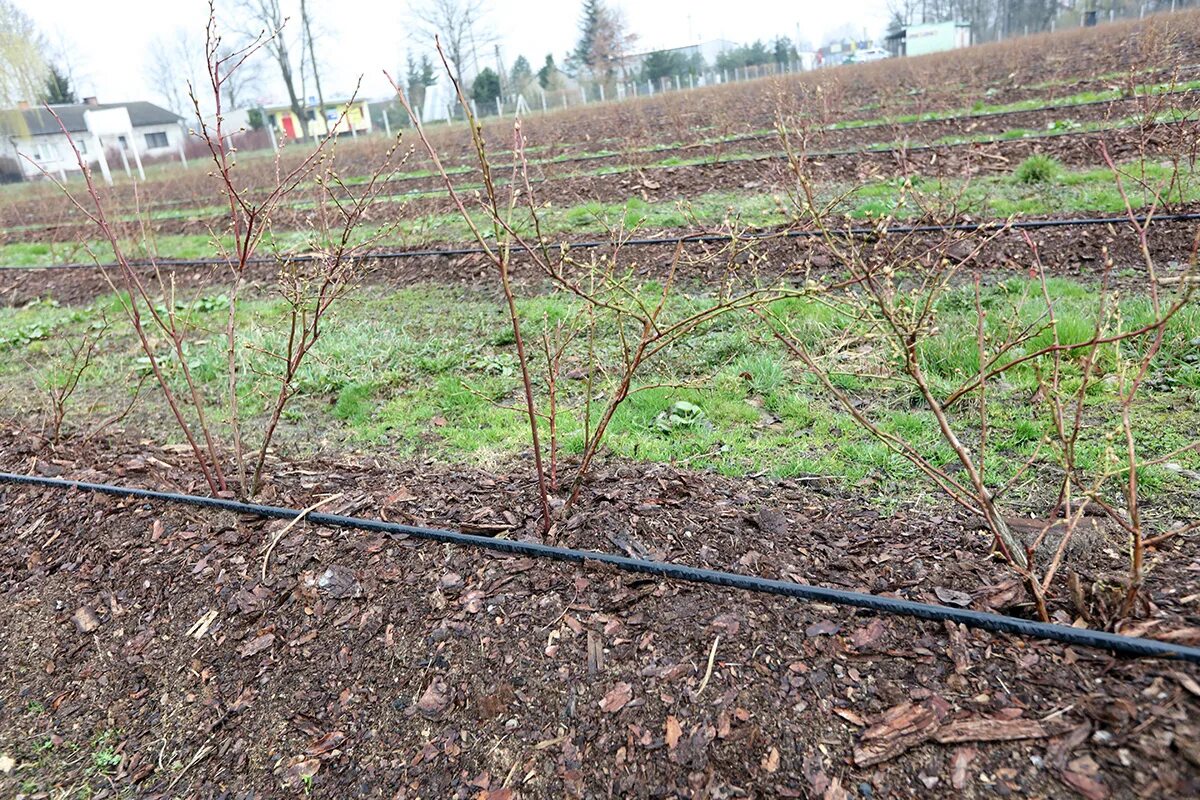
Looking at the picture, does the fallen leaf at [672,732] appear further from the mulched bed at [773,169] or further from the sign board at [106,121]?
the sign board at [106,121]

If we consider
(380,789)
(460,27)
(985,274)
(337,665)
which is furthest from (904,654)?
(460,27)

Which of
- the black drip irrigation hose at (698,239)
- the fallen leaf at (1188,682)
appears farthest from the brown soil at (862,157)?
the fallen leaf at (1188,682)

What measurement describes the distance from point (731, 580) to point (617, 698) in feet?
1.66

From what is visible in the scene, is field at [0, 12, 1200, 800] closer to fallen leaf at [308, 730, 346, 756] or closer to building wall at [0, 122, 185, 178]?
fallen leaf at [308, 730, 346, 756]

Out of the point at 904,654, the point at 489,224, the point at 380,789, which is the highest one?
the point at 489,224

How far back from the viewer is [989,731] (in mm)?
1760

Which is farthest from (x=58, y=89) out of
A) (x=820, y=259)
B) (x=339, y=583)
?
(x=339, y=583)

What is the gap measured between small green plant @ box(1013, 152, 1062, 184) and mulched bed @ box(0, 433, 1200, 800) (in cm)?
606

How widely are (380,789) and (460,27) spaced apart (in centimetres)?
5724

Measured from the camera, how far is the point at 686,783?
1849mm

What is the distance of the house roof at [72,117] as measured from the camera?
3981cm

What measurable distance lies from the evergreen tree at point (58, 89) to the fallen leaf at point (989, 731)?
6056cm

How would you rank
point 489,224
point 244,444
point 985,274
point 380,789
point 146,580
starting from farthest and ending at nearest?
point 489,224 < point 985,274 < point 244,444 < point 146,580 < point 380,789

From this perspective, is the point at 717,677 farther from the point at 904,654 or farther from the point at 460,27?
the point at 460,27
